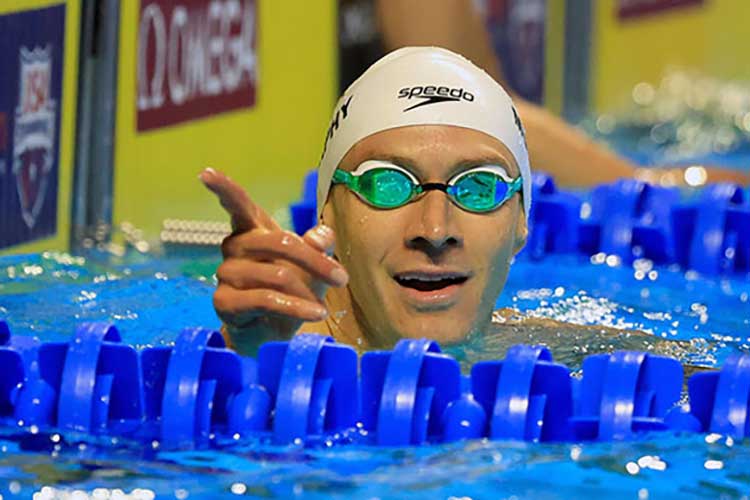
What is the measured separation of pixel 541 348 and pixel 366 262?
0.46 meters

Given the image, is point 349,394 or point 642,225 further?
point 642,225

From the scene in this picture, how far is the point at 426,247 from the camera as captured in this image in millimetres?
2600

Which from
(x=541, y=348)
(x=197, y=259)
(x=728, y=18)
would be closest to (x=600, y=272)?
(x=197, y=259)

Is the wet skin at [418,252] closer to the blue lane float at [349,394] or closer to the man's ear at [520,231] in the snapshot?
the man's ear at [520,231]

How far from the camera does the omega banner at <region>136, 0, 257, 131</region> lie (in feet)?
14.3

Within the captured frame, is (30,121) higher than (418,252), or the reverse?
(30,121)

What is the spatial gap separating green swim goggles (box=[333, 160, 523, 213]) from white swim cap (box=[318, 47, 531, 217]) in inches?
3.6

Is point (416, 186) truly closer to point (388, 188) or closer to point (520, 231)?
point (388, 188)

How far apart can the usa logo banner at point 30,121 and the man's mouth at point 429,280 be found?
137 cm

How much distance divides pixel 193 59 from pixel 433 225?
212 centimetres

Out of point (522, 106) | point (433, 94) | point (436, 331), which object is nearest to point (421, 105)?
point (433, 94)

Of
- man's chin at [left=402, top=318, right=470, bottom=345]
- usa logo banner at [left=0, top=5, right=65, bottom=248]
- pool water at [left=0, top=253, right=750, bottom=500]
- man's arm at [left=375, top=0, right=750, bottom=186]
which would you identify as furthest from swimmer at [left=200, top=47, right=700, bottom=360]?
man's arm at [left=375, top=0, right=750, bottom=186]

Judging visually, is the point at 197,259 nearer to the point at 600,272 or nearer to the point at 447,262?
the point at 600,272

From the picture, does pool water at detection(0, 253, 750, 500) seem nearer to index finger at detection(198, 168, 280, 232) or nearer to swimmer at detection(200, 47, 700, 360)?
swimmer at detection(200, 47, 700, 360)
